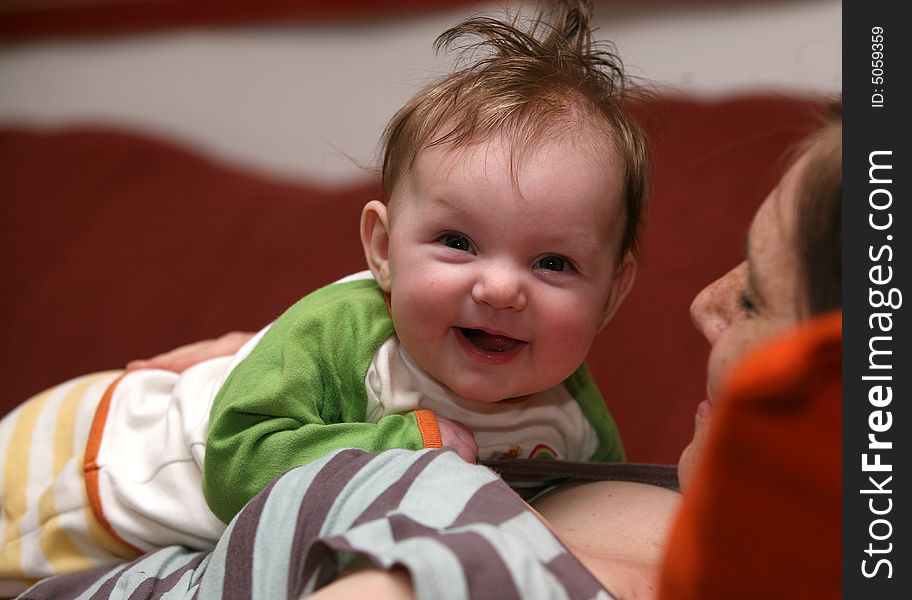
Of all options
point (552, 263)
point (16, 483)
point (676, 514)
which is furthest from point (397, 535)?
point (16, 483)

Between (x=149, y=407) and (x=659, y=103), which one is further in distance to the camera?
(x=659, y=103)

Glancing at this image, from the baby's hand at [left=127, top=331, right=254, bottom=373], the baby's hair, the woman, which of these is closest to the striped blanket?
the woman

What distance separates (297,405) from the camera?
3.03 feet

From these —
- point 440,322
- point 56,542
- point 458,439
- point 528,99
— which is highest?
point 528,99

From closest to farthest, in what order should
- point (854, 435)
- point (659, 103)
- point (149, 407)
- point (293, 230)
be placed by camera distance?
point (854, 435) < point (149, 407) < point (659, 103) < point (293, 230)

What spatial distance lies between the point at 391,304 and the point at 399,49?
3.45 feet

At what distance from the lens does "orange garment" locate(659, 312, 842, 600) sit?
495 millimetres

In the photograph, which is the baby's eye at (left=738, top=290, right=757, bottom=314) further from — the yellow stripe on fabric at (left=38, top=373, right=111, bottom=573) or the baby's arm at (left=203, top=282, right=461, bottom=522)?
the yellow stripe on fabric at (left=38, top=373, right=111, bottom=573)

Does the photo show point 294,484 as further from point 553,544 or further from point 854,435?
point 854,435

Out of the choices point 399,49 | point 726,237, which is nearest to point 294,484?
point 726,237

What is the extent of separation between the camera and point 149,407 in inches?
43.8

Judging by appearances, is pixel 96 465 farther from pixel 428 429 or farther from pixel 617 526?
pixel 617 526

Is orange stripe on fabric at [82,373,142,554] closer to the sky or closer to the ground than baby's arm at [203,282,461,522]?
closer to the ground

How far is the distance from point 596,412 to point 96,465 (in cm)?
52
